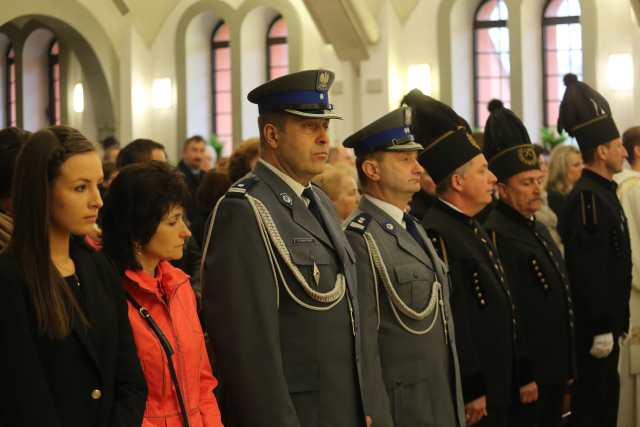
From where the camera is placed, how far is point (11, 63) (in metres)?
18.6

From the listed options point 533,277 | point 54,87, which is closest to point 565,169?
point 533,277

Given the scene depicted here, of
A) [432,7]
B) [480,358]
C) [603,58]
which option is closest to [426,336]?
[480,358]

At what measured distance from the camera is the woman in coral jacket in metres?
2.76

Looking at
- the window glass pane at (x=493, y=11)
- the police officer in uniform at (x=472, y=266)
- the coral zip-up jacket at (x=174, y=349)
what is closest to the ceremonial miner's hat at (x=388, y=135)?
the police officer in uniform at (x=472, y=266)

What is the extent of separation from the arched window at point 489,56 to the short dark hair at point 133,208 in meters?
11.0

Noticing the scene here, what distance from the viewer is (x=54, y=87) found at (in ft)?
59.2

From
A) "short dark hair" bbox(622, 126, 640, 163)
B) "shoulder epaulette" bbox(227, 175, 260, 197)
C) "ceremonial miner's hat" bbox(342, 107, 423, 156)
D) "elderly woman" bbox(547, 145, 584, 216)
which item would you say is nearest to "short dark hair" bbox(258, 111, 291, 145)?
"shoulder epaulette" bbox(227, 175, 260, 197)

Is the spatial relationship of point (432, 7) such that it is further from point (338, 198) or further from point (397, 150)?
point (397, 150)

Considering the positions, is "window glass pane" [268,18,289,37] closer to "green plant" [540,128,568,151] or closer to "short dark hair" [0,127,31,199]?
"green plant" [540,128,568,151]

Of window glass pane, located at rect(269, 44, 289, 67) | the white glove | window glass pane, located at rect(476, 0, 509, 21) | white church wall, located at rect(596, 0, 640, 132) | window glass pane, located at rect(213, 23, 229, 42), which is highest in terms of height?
window glass pane, located at rect(213, 23, 229, 42)

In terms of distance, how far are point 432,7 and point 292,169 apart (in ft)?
34.2

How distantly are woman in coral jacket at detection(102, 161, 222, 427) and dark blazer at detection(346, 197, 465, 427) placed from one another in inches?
26.8

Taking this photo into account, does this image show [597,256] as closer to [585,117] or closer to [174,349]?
[585,117]

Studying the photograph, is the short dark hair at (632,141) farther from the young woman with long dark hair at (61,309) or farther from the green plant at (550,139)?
the green plant at (550,139)
